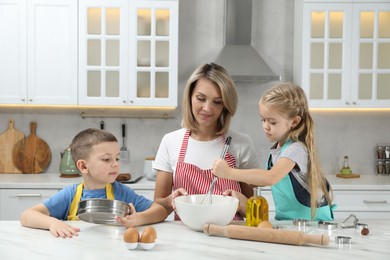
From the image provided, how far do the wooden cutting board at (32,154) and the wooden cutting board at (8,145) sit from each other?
0.10 feet

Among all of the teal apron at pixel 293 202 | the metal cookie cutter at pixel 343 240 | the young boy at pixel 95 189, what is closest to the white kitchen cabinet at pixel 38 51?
the young boy at pixel 95 189

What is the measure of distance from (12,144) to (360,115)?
2835mm

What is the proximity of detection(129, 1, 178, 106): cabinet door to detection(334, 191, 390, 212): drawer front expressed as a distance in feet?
4.62

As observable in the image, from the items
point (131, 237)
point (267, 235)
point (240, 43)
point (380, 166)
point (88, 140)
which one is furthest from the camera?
point (380, 166)

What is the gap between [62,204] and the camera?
7.36ft

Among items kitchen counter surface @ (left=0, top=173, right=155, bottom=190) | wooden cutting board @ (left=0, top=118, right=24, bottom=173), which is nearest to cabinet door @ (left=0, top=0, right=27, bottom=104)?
wooden cutting board @ (left=0, top=118, right=24, bottom=173)

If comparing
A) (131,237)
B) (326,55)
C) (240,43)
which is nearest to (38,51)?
(240,43)

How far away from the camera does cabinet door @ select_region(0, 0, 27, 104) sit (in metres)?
4.33

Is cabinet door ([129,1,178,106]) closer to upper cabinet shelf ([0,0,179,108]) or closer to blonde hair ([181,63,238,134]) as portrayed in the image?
upper cabinet shelf ([0,0,179,108])

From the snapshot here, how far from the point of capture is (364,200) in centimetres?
425

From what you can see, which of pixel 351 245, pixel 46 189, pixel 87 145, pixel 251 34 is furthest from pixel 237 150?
pixel 251 34

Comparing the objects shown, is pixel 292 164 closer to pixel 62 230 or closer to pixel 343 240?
pixel 343 240

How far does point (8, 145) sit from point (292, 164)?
3.07 m

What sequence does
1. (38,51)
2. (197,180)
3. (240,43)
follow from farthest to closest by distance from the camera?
1. (240,43)
2. (38,51)
3. (197,180)
